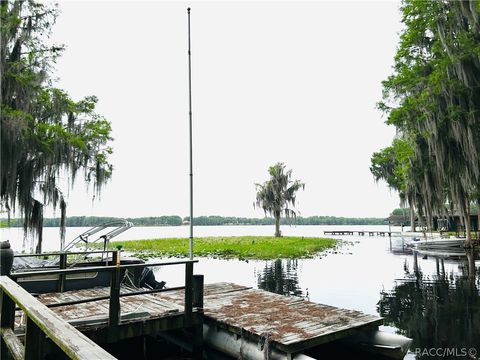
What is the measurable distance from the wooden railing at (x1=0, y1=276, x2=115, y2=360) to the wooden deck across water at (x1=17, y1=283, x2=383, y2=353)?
7.78 ft

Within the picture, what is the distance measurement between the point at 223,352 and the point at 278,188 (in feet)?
127

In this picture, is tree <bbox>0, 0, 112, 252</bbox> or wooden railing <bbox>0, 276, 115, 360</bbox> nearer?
wooden railing <bbox>0, 276, 115, 360</bbox>

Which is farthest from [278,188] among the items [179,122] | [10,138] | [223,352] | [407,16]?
[223,352]

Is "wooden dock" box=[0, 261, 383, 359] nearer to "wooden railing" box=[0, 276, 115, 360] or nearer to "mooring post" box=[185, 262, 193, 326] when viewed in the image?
"mooring post" box=[185, 262, 193, 326]

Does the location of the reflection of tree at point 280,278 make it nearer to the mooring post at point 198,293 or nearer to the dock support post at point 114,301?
the mooring post at point 198,293

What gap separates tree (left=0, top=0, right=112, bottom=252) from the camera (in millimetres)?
12531

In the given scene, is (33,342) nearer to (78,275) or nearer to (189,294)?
(189,294)

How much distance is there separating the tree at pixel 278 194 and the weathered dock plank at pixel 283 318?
1421 inches

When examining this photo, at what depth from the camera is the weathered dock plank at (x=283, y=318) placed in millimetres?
5980

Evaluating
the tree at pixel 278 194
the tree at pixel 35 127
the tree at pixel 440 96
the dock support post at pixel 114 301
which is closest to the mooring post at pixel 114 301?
the dock support post at pixel 114 301

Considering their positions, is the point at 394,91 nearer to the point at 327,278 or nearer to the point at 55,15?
the point at 327,278

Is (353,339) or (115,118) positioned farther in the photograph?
(115,118)

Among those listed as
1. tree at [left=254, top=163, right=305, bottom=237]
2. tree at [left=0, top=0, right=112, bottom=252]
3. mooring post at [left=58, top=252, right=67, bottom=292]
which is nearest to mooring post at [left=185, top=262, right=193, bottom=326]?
mooring post at [left=58, top=252, right=67, bottom=292]

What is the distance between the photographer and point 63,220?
17297 mm
